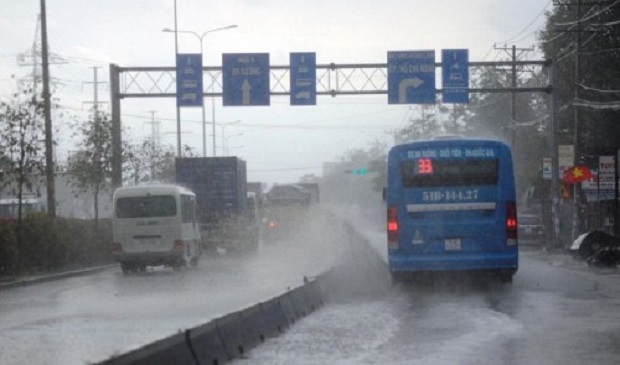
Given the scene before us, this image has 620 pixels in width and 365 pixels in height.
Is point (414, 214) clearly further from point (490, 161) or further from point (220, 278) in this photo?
point (220, 278)

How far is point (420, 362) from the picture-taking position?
12.4 meters

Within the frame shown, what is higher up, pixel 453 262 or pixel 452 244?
pixel 452 244

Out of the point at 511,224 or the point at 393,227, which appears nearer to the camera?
the point at 511,224

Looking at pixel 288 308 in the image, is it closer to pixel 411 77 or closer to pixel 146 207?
pixel 146 207

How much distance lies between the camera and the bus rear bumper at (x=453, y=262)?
22.3 m

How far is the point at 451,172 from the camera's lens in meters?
22.8

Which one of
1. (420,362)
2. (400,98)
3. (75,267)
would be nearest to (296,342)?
(420,362)

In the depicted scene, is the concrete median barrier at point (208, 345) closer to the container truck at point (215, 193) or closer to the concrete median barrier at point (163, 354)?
the concrete median barrier at point (163, 354)

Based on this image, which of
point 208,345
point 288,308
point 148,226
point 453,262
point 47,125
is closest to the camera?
point 208,345

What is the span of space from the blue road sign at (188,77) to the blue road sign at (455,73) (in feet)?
31.0

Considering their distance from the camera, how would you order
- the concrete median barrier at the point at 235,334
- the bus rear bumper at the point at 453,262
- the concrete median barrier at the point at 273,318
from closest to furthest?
the concrete median barrier at the point at 235,334 → the concrete median barrier at the point at 273,318 → the bus rear bumper at the point at 453,262

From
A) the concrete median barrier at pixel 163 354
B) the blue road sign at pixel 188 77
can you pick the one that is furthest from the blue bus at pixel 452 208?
the blue road sign at pixel 188 77

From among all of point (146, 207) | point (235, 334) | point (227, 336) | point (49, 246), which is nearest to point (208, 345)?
point (227, 336)

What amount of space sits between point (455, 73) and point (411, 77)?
171 centimetres
